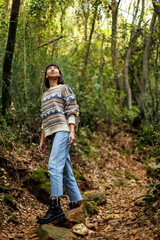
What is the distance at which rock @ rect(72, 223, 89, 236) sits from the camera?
3229mm

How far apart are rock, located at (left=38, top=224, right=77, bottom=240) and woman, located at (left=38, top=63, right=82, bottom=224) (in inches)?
4.8

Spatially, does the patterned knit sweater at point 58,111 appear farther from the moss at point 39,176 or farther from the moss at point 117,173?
the moss at point 117,173

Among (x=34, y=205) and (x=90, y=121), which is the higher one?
(x=90, y=121)

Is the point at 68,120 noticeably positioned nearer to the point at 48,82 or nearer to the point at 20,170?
the point at 48,82

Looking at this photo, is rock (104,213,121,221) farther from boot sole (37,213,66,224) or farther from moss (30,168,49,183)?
moss (30,168,49,183)

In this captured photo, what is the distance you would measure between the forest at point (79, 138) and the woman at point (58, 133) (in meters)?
0.25

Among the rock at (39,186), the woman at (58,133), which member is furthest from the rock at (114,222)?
the rock at (39,186)

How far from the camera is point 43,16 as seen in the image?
649 centimetres

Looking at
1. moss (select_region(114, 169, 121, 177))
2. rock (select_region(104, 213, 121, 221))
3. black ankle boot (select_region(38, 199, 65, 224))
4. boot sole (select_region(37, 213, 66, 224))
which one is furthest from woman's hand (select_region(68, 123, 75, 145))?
moss (select_region(114, 169, 121, 177))

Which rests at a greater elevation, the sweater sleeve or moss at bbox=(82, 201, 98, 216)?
the sweater sleeve

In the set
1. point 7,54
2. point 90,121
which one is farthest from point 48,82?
point 90,121

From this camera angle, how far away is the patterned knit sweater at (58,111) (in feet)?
11.4

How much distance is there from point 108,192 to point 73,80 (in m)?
3.85

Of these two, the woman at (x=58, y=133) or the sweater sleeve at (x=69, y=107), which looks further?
the sweater sleeve at (x=69, y=107)
